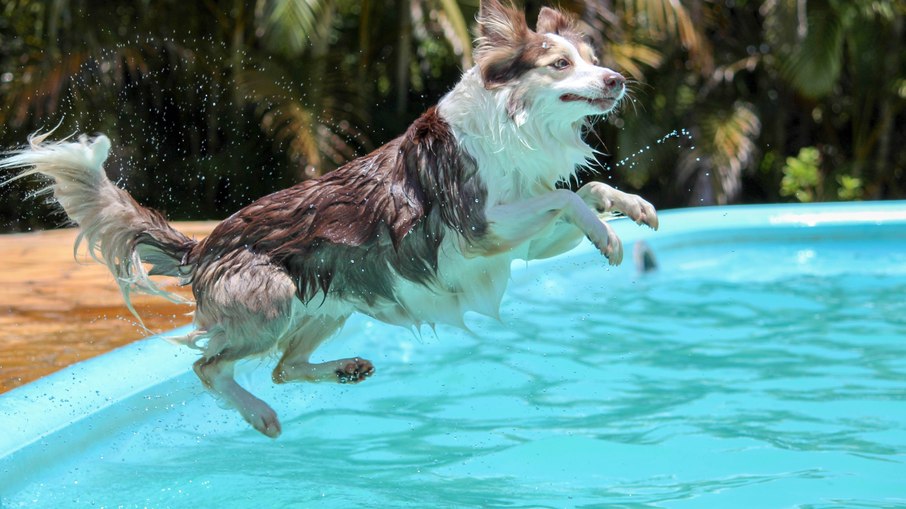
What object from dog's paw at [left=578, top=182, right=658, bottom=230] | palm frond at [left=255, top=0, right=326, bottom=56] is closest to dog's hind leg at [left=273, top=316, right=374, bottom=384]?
dog's paw at [left=578, top=182, right=658, bottom=230]

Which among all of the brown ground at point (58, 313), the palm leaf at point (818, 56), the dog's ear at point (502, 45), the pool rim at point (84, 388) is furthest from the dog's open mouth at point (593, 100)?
the palm leaf at point (818, 56)

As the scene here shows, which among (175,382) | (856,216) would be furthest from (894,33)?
(175,382)

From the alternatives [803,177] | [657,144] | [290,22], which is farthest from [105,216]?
[657,144]

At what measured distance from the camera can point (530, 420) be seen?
16.4 feet

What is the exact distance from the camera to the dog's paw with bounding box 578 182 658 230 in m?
4.49

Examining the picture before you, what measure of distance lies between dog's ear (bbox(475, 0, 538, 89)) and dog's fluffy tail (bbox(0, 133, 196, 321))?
1.44 m

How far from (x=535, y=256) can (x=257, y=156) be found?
8333mm

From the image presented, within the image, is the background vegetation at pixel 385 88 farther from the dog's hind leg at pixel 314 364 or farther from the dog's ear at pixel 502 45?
the dog's ear at pixel 502 45

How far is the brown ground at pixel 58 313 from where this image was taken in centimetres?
530

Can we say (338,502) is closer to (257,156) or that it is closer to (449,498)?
(449,498)

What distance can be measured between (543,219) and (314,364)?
1.18 metres

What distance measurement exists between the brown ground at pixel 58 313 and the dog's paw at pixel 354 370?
1191mm

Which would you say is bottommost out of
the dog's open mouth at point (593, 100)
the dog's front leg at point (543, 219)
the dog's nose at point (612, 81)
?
the dog's front leg at point (543, 219)

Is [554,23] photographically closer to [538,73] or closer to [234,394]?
[538,73]
